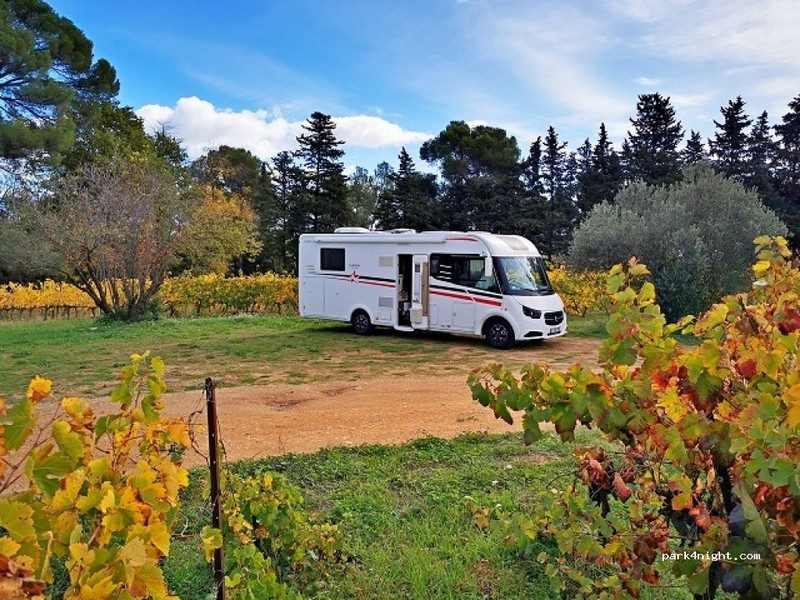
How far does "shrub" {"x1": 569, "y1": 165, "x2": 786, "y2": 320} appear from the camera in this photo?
13219 millimetres

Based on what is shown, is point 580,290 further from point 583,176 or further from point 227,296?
point 583,176

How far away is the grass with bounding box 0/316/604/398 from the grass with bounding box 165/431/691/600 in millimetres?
3680

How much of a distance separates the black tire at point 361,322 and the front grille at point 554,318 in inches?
148

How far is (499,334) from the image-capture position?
35.9 feet

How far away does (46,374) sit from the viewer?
853cm

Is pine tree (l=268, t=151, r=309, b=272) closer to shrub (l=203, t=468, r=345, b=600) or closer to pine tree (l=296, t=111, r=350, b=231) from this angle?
pine tree (l=296, t=111, r=350, b=231)

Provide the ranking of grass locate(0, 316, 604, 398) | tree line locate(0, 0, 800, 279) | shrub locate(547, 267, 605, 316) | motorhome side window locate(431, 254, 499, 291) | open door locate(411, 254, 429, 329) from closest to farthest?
1. grass locate(0, 316, 604, 398)
2. motorhome side window locate(431, 254, 499, 291)
3. open door locate(411, 254, 429, 329)
4. shrub locate(547, 267, 605, 316)
5. tree line locate(0, 0, 800, 279)

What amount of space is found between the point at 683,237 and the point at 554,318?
485 cm

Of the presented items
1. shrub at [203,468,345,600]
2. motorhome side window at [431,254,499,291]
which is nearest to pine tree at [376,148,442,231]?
motorhome side window at [431,254,499,291]

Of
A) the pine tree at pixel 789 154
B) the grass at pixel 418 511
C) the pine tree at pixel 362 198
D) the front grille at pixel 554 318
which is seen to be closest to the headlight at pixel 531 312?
the front grille at pixel 554 318

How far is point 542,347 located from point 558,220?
25574 millimetres

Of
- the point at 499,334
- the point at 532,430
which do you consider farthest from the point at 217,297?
the point at 532,430

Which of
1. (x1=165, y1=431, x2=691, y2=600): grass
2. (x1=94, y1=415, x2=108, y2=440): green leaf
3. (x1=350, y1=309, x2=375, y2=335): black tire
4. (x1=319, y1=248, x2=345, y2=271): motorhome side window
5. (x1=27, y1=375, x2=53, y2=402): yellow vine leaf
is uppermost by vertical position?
(x1=319, y1=248, x2=345, y2=271): motorhome side window

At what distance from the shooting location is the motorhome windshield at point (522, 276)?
10938 mm
